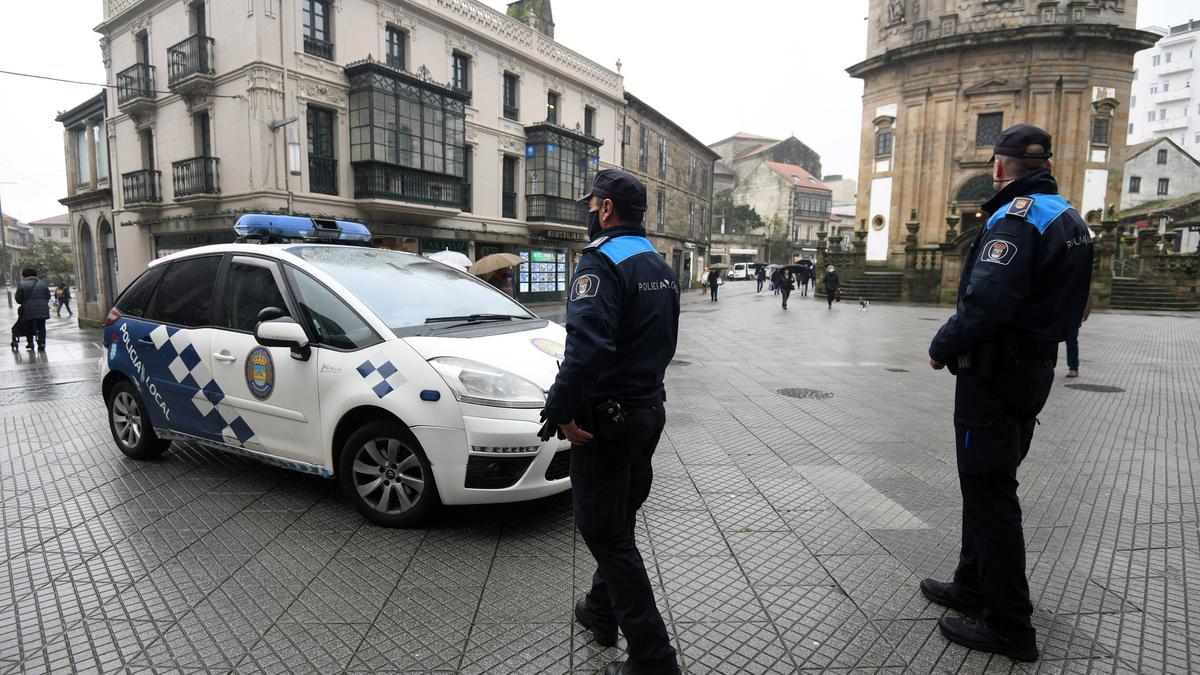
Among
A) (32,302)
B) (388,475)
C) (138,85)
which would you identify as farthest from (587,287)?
(138,85)

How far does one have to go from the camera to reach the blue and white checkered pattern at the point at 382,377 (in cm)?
360

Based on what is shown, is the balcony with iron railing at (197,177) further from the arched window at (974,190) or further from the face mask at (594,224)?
the arched window at (974,190)

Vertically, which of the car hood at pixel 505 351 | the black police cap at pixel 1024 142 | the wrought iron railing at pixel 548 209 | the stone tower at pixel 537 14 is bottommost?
the car hood at pixel 505 351

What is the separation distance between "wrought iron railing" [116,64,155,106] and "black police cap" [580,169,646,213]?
25276mm

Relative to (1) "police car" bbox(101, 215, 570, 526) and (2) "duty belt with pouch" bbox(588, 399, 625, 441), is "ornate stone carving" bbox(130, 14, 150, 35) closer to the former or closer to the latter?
(1) "police car" bbox(101, 215, 570, 526)

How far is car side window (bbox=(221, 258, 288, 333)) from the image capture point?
166 inches

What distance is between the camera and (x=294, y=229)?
5.97 meters

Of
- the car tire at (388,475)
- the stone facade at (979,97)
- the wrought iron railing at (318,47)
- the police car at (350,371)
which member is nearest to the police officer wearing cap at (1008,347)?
the police car at (350,371)

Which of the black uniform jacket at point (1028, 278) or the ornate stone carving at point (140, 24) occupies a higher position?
the ornate stone carving at point (140, 24)

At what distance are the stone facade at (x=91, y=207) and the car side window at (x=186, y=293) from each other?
24103mm

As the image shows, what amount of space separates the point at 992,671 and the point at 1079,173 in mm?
40373

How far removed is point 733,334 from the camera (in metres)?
15.7

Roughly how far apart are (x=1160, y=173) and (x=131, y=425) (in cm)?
7295

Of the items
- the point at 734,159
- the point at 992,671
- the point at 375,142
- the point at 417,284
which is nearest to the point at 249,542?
the point at 417,284
